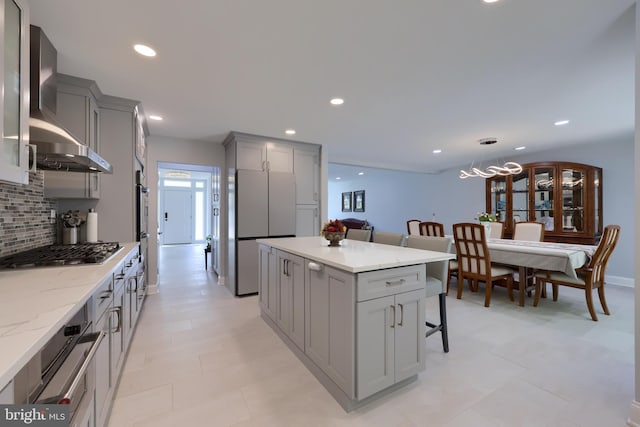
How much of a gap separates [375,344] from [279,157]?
11.0ft

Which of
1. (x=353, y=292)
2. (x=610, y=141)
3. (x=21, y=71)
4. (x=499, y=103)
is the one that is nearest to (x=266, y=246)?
(x=353, y=292)

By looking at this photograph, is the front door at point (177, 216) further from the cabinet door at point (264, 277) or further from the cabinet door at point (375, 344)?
the cabinet door at point (375, 344)

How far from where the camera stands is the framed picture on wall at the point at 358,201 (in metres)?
10.2

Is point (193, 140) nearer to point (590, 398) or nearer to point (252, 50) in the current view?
point (252, 50)

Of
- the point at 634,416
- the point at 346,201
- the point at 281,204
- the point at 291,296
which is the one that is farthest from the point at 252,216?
the point at 346,201

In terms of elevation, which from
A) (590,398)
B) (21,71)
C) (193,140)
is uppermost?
(193,140)

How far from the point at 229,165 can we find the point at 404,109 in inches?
108

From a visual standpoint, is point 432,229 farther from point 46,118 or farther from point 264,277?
point 46,118

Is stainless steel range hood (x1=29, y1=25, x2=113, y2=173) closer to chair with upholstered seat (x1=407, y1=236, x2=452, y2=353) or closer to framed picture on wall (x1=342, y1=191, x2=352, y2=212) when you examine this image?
chair with upholstered seat (x1=407, y1=236, x2=452, y2=353)

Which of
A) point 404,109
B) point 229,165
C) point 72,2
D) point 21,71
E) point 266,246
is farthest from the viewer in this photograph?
point 229,165

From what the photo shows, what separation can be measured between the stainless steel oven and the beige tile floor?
780mm

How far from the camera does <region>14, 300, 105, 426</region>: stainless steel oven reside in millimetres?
748

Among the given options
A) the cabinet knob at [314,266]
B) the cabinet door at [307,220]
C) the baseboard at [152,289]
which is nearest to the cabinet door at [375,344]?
the cabinet knob at [314,266]

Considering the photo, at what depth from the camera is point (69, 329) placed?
3.28 ft
